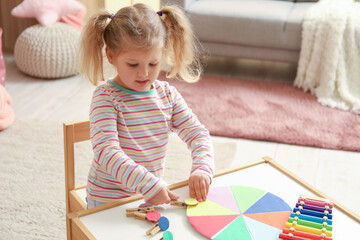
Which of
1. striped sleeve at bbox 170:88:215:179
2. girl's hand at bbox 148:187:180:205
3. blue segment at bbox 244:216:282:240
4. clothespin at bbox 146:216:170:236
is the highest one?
striped sleeve at bbox 170:88:215:179

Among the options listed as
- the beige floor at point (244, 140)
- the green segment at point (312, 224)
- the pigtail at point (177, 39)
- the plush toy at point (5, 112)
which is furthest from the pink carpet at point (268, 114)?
the green segment at point (312, 224)

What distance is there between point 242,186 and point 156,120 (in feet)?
0.91

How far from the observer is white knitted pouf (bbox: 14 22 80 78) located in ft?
9.90

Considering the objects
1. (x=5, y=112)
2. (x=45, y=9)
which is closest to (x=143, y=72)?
(x=5, y=112)

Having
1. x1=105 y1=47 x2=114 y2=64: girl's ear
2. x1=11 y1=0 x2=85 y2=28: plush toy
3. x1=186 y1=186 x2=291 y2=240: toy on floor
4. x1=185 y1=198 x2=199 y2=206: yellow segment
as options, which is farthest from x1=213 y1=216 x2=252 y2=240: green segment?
x1=11 y1=0 x2=85 y2=28: plush toy

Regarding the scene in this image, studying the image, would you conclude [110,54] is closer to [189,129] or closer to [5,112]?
[189,129]

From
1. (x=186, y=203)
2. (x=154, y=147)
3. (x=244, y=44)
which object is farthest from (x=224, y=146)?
(x=186, y=203)

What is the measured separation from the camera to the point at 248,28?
305 centimetres

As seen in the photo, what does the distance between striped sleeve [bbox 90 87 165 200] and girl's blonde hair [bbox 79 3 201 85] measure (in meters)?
0.10

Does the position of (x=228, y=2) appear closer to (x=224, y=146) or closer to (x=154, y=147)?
(x=224, y=146)

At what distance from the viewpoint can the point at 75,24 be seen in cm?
333

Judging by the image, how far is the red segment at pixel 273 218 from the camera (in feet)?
3.55

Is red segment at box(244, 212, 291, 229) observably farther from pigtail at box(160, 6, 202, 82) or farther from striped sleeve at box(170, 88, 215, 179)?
pigtail at box(160, 6, 202, 82)

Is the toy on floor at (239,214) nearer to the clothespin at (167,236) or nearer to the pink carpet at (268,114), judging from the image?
the clothespin at (167,236)
